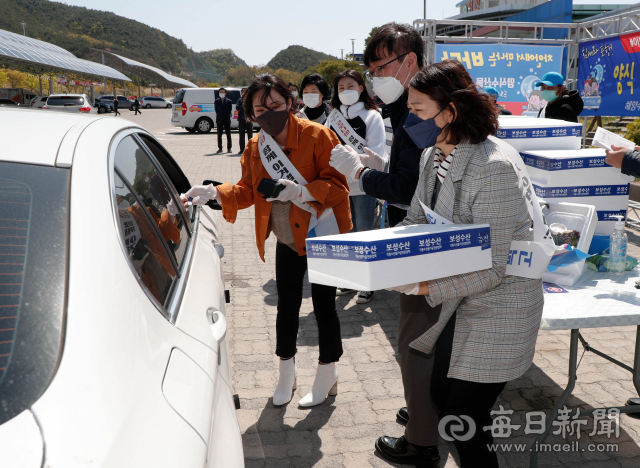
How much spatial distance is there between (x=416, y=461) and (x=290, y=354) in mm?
902

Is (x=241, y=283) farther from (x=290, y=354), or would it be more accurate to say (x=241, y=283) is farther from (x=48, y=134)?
(x=48, y=134)

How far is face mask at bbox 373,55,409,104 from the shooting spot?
247 centimetres

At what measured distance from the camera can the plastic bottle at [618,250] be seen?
2.73 meters

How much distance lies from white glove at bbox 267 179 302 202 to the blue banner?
96 centimetres

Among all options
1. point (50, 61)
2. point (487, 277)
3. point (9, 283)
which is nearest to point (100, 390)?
point (9, 283)

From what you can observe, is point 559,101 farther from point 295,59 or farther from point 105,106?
point 295,59

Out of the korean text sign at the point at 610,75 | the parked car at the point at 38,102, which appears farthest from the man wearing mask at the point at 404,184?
the parked car at the point at 38,102

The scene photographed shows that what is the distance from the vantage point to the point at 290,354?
9.77 feet

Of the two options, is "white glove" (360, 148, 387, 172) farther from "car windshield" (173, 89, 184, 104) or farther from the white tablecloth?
"car windshield" (173, 89, 184, 104)

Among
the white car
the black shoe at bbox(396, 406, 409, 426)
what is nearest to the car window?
the white car

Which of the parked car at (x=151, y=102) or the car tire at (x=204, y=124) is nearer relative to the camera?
the car tire at (x=204, y=124)

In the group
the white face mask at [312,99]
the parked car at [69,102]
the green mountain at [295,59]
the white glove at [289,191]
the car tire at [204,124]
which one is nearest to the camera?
the white glove at [289,191]

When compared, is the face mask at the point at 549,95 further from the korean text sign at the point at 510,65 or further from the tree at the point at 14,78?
the tree at the point at 14,78

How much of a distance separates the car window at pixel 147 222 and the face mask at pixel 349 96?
205 cm
